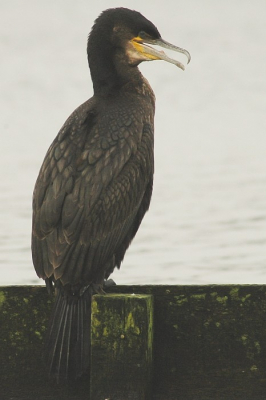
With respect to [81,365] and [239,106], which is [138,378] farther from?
[239,106]

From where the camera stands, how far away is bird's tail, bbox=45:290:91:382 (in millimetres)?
5492

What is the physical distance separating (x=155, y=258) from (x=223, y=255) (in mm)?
779

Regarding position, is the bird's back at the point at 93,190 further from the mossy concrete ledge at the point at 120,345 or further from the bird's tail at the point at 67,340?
the mossy concrete ledge at the point at 120,345

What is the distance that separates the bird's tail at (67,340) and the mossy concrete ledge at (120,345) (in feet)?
0.88

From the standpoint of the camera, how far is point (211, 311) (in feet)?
17.8

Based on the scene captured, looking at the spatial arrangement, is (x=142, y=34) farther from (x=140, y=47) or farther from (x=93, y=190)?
(x=93, y=190)

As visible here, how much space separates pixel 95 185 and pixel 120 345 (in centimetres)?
126

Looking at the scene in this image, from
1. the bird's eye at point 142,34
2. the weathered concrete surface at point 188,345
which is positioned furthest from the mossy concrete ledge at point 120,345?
the bird's eye at point 142,34

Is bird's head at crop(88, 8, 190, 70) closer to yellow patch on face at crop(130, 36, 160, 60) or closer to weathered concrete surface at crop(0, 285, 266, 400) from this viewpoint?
yellow patch on face at crop(130, 36, 160, 60)

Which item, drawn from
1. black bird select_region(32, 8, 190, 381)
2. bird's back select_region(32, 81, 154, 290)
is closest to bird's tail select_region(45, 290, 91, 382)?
black bird select_region(32, 8, 190, 381)

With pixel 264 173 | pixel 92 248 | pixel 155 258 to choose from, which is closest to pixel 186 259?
pixel 155 258

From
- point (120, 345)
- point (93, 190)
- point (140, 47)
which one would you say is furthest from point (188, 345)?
point (140, 47)

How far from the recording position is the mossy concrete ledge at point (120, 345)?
5.24 m

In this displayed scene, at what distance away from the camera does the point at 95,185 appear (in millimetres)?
6254
